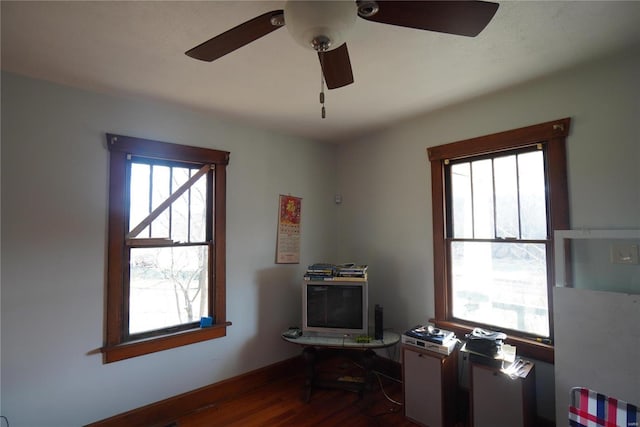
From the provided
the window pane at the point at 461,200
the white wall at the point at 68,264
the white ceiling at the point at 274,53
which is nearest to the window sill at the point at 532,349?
the window pane at the point at 461,200

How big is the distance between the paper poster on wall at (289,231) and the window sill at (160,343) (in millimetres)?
865

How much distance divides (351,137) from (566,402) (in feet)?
9.30

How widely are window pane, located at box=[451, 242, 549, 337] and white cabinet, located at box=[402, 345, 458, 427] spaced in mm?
440

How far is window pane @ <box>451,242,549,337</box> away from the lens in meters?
2.16

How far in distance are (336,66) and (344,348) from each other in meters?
2.21

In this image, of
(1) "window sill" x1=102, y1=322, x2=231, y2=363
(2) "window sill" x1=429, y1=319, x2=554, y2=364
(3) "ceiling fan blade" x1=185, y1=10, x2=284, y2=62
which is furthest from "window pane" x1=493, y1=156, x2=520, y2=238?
(1) "window sill" x1=102, y1=322, x2=231, y2=363

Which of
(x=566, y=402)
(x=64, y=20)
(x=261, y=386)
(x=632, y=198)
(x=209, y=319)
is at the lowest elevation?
(x=261, y=386)

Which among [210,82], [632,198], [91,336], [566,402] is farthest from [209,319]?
[632,198]

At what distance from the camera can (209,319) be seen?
2.64 m

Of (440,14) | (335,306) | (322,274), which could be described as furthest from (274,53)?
(335,306)

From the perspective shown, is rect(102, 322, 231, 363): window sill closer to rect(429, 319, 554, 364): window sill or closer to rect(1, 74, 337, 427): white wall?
rect(1, 74, 337, 427): white wall

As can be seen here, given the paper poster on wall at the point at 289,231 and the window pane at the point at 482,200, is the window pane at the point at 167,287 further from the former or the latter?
the window pane at the point at 482,200

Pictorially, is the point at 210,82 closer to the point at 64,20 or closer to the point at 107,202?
the point at 64,20

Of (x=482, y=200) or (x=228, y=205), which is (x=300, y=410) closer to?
(x=228, y=205)
